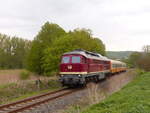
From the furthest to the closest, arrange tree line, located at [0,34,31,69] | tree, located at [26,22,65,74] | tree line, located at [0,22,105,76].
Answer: tree line, located at [0,34,31,69]
tree, located at [26,22,65,74]
tree line, located at [0,22,105,76]

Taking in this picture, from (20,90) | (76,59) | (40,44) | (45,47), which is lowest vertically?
(20,90)

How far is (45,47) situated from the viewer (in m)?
46.2

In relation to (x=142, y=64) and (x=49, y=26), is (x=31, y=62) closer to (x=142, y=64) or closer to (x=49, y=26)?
(x=49, y=26)

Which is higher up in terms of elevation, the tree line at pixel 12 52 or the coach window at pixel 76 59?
the tree line at pixel 12 52

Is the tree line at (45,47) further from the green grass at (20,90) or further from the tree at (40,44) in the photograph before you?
the green grass at (20,90)

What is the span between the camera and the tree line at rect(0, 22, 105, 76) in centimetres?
A: 3278

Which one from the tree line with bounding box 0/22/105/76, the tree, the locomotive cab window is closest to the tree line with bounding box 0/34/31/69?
the tree line with bounding box 0/22/105/76

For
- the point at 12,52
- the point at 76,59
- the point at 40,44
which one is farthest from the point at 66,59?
the point at 12,52

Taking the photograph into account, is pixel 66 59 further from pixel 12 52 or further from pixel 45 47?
pixel 12 52

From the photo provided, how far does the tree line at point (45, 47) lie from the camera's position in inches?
1291

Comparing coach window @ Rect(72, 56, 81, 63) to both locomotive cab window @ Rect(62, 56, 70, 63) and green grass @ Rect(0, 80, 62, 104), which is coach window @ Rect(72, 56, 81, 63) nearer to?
locomotive cab window @ Rect(62, 56, 70, 63)

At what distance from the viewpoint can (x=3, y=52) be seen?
188 feet

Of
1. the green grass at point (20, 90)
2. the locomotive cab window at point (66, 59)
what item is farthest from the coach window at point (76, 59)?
the green grass at point (20, 90)

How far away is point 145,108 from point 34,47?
136 ft
